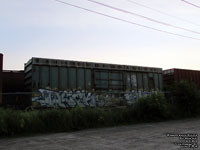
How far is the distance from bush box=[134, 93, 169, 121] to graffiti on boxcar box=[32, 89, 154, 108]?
935 millimetres

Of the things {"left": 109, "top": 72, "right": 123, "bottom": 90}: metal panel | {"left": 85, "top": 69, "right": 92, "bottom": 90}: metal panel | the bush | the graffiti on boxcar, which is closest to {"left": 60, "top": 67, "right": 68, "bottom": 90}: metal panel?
the graffiti on boxcar

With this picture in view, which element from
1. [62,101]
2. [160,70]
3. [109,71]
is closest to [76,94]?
[62,101]

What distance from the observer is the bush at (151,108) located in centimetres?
1120

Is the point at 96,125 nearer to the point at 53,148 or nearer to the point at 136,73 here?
the point at 53,148

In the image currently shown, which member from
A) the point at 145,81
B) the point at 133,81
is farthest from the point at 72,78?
the point at 145,81

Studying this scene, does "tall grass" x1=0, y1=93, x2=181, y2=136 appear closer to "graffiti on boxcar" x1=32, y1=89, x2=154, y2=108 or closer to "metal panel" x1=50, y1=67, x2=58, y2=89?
"graffiti on boxcar" x1=32, y1=89, x2=154, y2=108

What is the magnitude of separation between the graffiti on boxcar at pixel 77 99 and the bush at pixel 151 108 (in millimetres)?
935

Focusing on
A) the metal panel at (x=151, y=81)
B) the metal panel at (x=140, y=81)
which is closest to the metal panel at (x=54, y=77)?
the metal panel at (x=140, y=81)

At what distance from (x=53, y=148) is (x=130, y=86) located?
369 inches

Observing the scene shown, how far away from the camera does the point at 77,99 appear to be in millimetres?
11648

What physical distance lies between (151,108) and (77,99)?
423 centimetres

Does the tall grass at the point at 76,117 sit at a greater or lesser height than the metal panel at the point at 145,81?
lesser

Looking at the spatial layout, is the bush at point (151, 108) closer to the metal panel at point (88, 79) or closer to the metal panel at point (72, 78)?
the metal panel at point (88, 79)

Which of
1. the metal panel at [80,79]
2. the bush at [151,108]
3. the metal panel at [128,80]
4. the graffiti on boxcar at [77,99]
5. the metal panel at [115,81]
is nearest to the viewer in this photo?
the graffiti on boxcar at [77,99]
